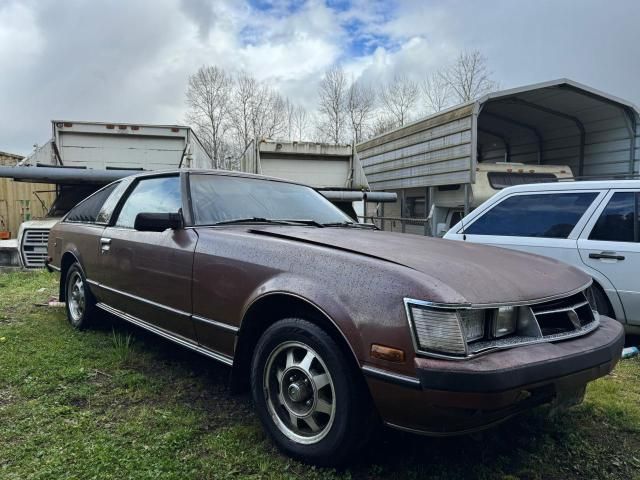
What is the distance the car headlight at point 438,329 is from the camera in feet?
6.04

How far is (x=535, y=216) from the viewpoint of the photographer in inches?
179

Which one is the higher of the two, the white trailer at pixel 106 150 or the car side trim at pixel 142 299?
the white trailer at pixel 106 150

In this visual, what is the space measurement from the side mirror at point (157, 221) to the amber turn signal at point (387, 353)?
1.67 m

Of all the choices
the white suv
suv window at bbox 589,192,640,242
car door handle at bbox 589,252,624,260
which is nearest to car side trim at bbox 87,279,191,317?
the white suv

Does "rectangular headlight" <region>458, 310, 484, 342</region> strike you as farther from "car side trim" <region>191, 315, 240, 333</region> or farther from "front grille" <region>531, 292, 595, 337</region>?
"car side trim" <region>191, 315, 240, 333</region>

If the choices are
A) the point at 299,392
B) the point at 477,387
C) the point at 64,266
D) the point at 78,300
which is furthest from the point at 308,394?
the point at 64,266

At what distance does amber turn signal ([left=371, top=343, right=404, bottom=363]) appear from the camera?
188 cm

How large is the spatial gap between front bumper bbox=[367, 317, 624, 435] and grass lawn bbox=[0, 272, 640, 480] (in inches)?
19.5

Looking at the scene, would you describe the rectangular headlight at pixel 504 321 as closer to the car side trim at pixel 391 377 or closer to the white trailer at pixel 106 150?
the car side trim at pixel 391 377

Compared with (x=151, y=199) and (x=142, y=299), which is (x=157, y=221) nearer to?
(x=142, y=299)

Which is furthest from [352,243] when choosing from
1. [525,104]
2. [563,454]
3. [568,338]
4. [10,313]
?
[525,104]

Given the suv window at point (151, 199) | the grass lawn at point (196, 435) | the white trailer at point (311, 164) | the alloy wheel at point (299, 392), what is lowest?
the grass lawn at point (196, 435)

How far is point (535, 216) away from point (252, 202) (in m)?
2.83

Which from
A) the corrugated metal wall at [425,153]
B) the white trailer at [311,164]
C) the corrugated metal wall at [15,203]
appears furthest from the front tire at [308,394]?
the corrugated metal wall at [15,203]
